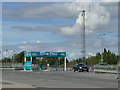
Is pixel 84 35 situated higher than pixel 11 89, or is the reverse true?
pixel 84 35

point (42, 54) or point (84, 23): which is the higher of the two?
point (84, 23)

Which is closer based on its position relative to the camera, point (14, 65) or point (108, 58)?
point (14, 65)

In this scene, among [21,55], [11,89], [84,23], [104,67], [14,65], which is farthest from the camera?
[21,55]

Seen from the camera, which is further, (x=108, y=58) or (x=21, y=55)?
(x=21, y=55)

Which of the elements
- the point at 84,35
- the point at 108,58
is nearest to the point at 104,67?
the point at 84,35

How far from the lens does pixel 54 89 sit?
1695cm

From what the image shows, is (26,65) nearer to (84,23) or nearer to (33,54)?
(33,54)

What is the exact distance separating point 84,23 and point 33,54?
13066 millimetres

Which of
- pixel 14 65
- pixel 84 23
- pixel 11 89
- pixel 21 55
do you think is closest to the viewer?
pixel 11 89

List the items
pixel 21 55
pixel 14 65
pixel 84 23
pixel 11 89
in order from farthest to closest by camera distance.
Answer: pixel 21 55 → pixel 14 65 → pixel 84 23 → pixel 11 89

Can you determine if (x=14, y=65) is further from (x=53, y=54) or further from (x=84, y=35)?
(x=84, y=35)

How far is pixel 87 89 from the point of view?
17.0m

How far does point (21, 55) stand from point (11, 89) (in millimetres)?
145587

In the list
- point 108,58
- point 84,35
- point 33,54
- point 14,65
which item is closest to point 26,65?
point 33,54
